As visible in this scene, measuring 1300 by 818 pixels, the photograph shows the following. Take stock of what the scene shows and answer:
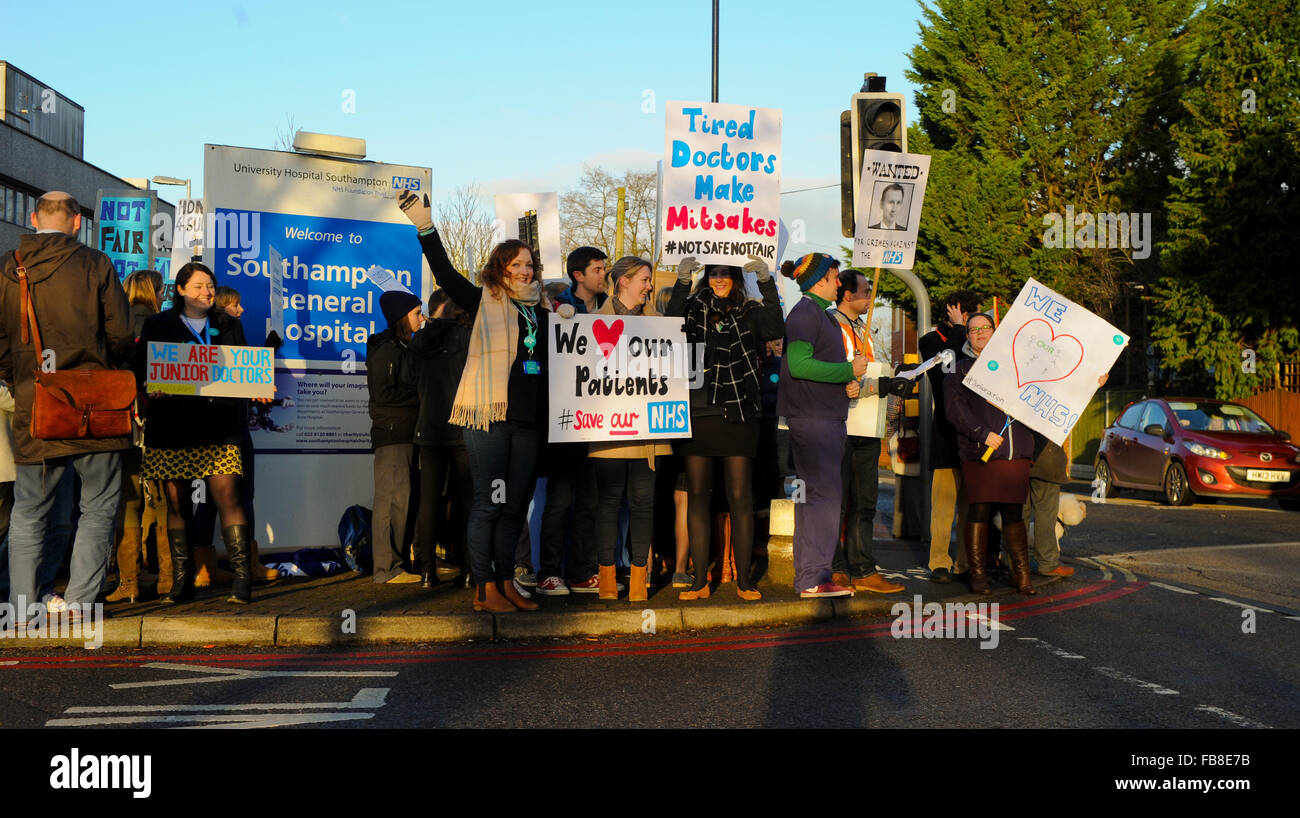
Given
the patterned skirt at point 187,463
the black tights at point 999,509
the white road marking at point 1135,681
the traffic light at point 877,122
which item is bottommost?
the white road marking at point 1135,681

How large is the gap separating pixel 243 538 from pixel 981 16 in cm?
3582

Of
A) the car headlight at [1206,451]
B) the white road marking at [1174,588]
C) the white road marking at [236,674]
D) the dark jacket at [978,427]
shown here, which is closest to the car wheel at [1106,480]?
the car headlight at [1206,451]

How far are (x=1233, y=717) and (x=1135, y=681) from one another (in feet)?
2.62

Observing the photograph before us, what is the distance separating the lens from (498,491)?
783cm

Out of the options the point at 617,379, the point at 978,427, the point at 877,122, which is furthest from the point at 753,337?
the point at 877,122

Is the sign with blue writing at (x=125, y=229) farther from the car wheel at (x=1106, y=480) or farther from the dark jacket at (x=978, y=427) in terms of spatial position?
the car wheel at (x=1106, y=480)

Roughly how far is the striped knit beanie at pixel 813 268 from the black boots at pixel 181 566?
4.33 meters

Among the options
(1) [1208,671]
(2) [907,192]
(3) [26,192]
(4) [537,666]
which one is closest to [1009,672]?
(1) [1208,671]

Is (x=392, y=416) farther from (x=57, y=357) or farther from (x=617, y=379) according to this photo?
(x=57, y=357)

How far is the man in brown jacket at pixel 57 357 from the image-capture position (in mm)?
7066

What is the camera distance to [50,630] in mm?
7074

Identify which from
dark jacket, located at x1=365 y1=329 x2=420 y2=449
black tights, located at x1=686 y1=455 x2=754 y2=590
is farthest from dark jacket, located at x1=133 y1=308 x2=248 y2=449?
black tights, located at x1=686 y1=455 x2=754 y2=590

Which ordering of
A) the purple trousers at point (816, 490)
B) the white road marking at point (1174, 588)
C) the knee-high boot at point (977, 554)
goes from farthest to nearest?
the white road marking at point (1174, 588) → the knee-high boot at point (977, 554) → the purple trousers at point (816, 490)
